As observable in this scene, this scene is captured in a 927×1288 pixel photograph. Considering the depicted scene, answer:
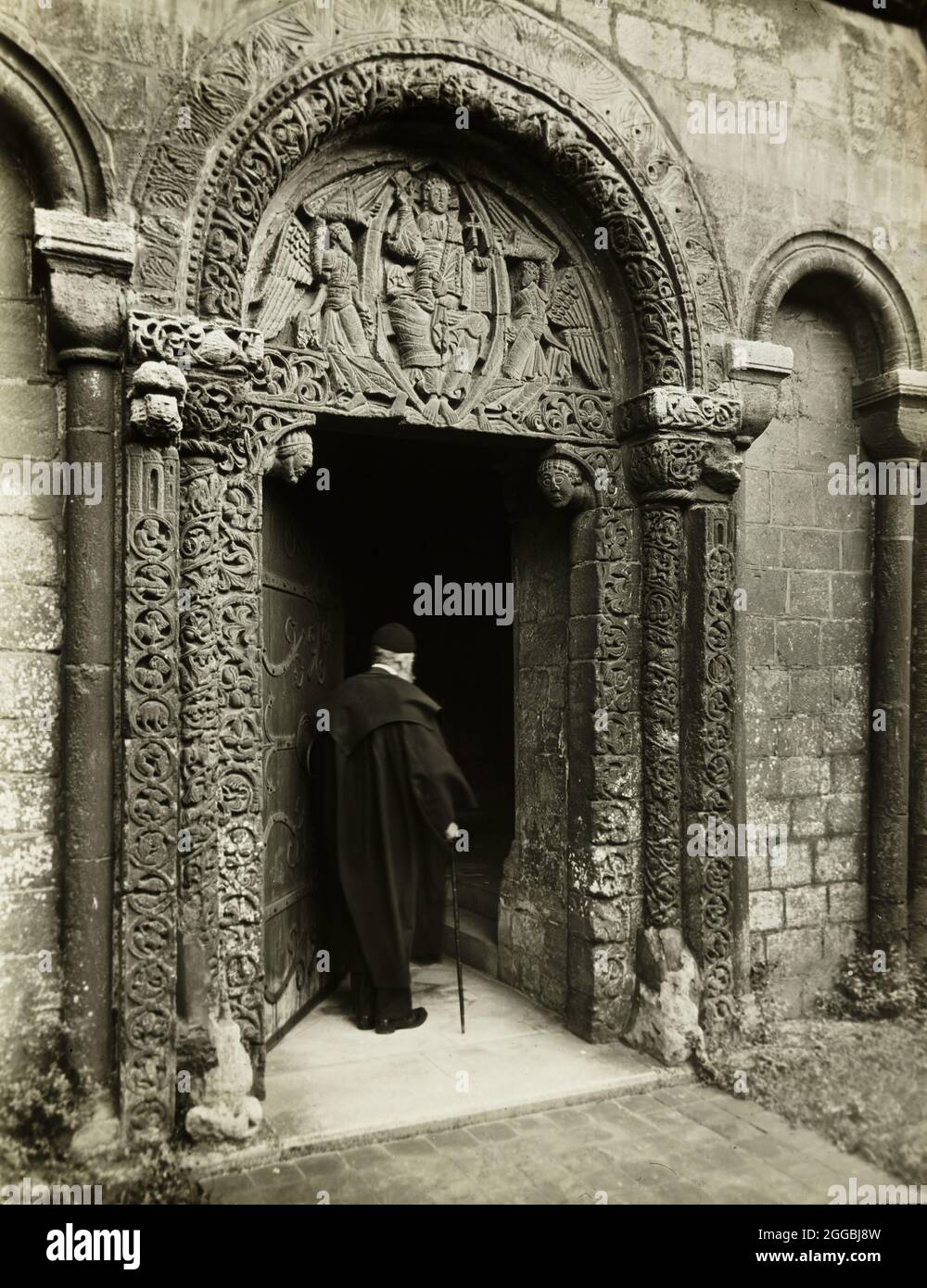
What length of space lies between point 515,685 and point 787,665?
140 cm

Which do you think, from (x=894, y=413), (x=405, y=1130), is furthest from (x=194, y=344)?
(x=894, y=413)

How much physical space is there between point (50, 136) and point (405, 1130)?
3.91 m

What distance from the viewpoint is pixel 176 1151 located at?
3939mm

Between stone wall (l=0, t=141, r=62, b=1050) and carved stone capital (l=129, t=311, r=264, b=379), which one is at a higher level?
carved stone capital (l=129, t=311, r=264, b=379)

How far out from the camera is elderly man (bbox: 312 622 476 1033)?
532cm

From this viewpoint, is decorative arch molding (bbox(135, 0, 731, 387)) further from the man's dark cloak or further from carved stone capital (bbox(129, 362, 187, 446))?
the man's dark cloak

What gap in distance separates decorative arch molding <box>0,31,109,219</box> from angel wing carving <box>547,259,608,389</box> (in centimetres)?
207

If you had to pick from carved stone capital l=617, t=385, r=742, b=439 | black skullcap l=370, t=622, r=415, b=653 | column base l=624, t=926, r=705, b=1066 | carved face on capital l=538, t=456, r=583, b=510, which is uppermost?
carved stone capital l=617, t=385, r=742, b=439

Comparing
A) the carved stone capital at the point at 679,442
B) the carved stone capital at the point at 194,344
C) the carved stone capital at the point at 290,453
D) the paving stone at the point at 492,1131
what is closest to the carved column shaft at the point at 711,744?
the carved stone capital at the point at 679,442

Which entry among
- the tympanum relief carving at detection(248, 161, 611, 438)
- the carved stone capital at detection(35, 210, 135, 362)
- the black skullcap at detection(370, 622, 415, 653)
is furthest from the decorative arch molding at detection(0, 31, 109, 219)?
the black skullcap at detection(370, 622, 415, 653)

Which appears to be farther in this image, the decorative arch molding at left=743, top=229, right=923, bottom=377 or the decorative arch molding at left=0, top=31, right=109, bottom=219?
the decorative arch molding at left=743, top=229, right=923, bottom=377

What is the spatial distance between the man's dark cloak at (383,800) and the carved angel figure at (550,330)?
166 cm

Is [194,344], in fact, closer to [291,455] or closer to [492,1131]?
[291,455]

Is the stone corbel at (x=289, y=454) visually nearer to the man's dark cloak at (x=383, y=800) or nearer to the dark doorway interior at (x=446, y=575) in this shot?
the man's dark cloak at (x=383, y=800)
